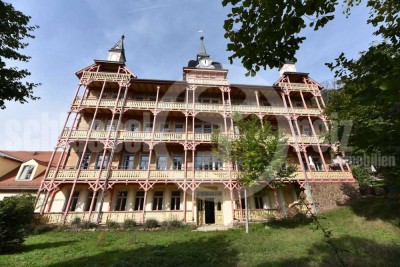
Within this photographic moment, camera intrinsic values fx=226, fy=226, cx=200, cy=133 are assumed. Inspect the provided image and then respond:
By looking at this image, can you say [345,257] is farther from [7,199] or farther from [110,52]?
[110,52]

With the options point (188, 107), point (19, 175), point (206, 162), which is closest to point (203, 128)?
point (188, 107)

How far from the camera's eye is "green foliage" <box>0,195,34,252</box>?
421 inches

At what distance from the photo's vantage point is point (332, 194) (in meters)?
19.5

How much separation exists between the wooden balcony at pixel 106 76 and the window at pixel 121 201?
11720 millimetres

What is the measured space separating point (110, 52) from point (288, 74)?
70.9ft

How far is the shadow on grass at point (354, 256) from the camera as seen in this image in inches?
300

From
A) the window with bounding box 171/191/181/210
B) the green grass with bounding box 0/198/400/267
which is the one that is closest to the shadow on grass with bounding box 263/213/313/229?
the green grass with bounding box 0/198/400/267

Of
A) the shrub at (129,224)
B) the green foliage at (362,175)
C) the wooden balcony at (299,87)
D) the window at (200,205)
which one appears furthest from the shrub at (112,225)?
the green foliage at (362,175)

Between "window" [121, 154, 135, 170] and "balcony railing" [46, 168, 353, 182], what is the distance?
1.81 m

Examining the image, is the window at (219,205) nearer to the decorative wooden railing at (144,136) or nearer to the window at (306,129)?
the decorative wooden railing at (144,136)

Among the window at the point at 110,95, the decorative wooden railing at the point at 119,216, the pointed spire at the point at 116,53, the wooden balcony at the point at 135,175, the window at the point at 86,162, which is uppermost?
the pointed spire at the point at 116,53

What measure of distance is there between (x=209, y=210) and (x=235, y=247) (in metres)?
9.58

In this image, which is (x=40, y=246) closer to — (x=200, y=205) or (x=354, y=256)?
(x=200, y=205)

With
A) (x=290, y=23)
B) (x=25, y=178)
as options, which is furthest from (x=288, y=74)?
(x=25, y=178)
